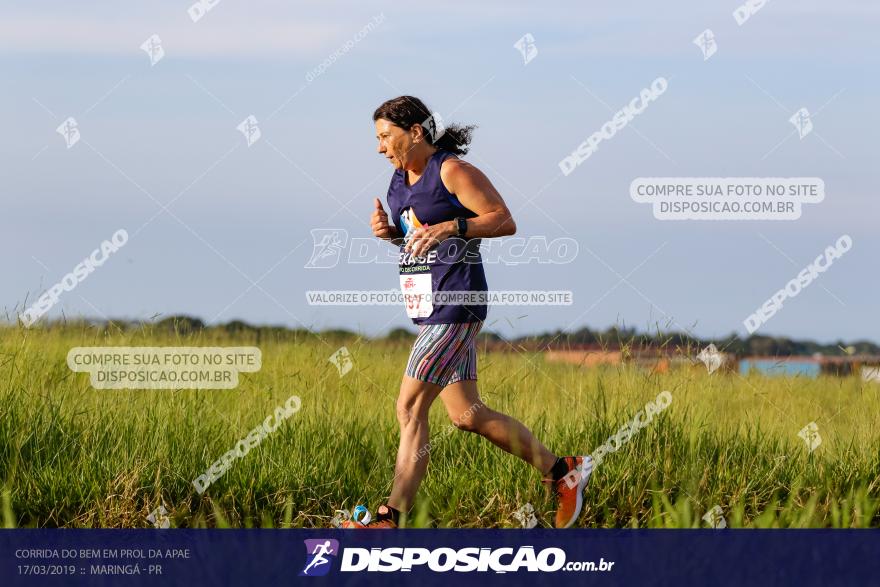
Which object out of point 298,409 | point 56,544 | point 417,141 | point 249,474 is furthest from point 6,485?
point 417,141

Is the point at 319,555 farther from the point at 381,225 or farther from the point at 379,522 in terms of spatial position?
the point at 381,225

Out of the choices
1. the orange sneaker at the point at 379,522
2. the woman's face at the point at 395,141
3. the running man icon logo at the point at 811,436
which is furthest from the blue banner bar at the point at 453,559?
the woman's face at the point at 395,141

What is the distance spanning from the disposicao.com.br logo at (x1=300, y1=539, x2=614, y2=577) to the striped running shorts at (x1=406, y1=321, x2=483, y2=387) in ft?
2.95

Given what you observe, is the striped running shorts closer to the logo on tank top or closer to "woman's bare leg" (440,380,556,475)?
"woman's bare leg" (440,380,556,475)

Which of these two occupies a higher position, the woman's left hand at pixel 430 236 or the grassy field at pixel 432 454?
the woman's left hand at pixel 430 236

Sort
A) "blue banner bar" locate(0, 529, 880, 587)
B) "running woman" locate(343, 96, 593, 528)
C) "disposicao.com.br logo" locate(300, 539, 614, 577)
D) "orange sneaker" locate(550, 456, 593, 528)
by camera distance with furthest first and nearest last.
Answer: "orange sneaker" locate(550, 456, 593, 528)
"running woman" locate(343, 96, 593, 528)
"disposicao.com.br logo" locate(300, 539, 614, 577)
"blue banner bar" locate(0, 529, 880, 587)

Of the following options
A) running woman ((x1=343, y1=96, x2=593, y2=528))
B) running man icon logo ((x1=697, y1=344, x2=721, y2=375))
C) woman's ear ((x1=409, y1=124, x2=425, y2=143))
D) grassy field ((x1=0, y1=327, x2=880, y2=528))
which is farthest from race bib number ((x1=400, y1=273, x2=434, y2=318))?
running man icon logo ((x1=697, y1=344, x2=721, y2=375))

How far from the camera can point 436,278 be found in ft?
18.1

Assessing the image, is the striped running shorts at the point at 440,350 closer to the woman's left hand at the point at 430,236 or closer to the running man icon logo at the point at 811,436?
the woman's left hand at the point at 430,236

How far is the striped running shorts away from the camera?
5.48 m

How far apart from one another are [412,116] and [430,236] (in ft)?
2.38

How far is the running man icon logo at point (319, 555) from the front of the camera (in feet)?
16.8

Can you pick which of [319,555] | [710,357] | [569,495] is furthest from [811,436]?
[319,555]

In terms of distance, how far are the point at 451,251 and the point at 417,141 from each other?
64 centimetres
